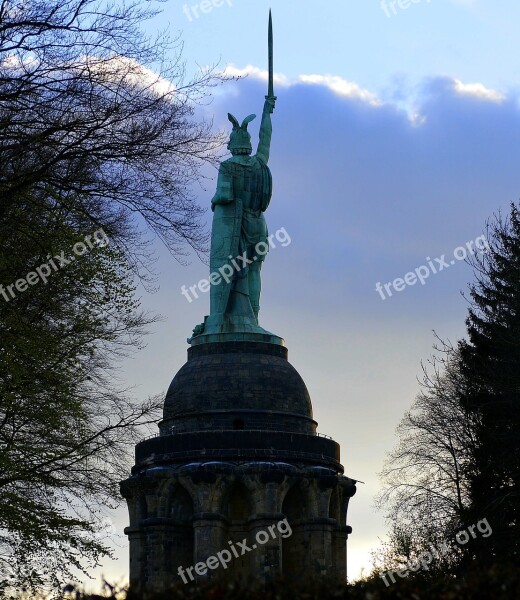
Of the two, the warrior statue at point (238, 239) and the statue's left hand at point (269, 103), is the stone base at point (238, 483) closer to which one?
the warrior statue at point (238, 239)

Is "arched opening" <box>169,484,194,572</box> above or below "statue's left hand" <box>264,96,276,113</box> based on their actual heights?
below

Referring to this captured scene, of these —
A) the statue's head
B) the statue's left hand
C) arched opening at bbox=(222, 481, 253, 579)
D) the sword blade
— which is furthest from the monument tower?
the sword blade

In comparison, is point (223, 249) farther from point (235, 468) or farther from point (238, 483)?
point (238, 483)

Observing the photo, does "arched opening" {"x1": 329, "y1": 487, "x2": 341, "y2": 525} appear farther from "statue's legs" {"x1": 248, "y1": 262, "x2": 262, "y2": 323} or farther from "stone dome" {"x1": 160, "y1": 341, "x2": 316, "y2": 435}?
"statue's legs" {"x1": 248, "y1": 262, "x2": 262, "y2": 323}

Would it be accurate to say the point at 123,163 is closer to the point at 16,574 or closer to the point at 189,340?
the point at 16,574

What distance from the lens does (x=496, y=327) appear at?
3328cm

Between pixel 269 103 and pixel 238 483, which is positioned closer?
pixel 238 483

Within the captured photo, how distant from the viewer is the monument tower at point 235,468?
3959 cm

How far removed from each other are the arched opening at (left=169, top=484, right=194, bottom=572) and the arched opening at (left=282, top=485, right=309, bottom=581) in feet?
9.57

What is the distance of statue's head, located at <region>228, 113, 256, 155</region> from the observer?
45875 millimetres

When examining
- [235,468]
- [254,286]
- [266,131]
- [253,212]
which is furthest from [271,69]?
[235,468]

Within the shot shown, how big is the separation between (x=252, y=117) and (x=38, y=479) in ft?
95.1

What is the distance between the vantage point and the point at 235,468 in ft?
131

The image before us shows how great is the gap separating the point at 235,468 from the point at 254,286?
25.4 feet
